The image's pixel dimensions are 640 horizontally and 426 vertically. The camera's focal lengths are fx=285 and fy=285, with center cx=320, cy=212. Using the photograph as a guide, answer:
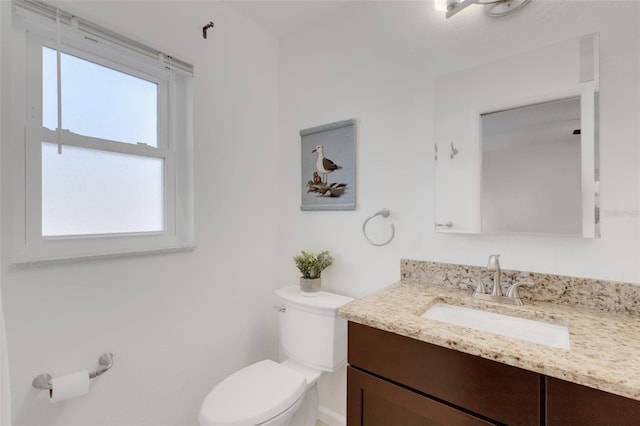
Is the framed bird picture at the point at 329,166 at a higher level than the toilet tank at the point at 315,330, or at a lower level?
higher

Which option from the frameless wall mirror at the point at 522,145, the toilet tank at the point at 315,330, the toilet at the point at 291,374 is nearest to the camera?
the frameless wall mirror at the point at 522,145

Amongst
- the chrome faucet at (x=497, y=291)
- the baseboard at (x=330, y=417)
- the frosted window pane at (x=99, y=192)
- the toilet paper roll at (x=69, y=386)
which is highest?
the frosted window pane at (x=99, y=192)

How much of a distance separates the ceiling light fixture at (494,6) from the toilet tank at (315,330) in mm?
1403

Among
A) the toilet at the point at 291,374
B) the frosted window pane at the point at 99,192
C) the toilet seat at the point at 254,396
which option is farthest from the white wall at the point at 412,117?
the frosted window pane at the point at 99,192

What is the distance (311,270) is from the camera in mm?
1603

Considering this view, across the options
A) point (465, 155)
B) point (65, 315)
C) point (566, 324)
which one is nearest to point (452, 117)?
point (465, 155)

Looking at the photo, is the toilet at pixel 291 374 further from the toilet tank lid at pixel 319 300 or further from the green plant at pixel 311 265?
the green plant at pixel 311 265

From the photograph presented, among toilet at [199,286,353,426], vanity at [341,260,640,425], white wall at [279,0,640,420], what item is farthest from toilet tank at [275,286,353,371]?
vanity at [341,260,640,425]

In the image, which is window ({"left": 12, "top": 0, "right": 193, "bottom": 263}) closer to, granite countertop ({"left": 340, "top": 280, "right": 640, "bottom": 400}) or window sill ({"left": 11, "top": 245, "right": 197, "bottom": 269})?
window sill ({"left": 11, "top": 245, "right": 197, "bottom": 269})

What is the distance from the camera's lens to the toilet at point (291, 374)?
1.14 meters

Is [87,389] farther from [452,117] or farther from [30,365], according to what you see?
[452,117]

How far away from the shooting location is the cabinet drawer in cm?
71

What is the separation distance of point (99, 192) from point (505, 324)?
1710 mm

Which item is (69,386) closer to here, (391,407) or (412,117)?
(391,407)
